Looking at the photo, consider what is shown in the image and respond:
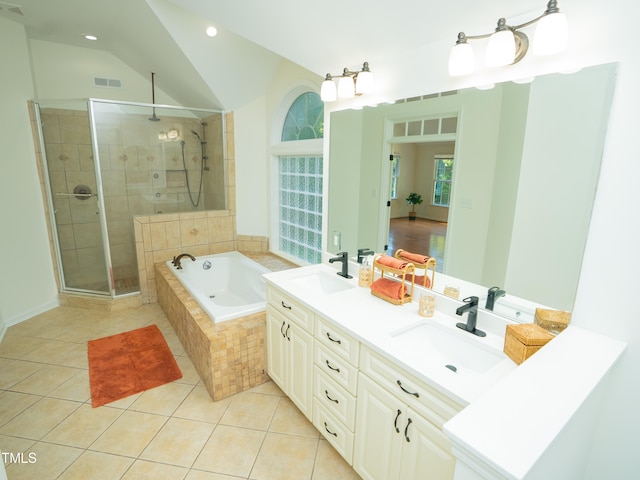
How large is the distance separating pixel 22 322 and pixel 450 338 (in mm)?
3860

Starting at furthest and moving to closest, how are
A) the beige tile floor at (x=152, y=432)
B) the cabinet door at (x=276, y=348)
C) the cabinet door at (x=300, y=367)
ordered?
the cabinet door at (x=276, y=348) < the cabinet door at (x=300, y=367) < the beige tile floor at (x=152, y=432)

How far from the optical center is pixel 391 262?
6.03ft

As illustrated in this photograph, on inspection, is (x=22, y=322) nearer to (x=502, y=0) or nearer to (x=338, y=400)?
(x=338, y=400)

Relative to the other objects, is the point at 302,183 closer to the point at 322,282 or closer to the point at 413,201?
the point at 322,282

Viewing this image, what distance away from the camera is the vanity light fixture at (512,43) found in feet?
3.60

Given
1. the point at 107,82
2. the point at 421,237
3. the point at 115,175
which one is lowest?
the point at 421,237

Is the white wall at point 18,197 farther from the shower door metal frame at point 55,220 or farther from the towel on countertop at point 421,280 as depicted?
the towel on countertop at point 421,280

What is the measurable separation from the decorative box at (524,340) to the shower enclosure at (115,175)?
3493 millimetres

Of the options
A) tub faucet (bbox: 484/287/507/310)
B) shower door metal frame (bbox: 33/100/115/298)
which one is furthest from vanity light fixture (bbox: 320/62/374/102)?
shower door metal frame (bbox: 33/100/115/298)

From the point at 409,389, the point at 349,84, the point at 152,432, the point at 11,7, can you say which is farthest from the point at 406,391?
the point at 11,7

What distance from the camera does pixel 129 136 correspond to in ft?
11.8

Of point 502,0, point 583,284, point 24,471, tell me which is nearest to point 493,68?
point 502,0

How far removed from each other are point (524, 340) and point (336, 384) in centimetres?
87

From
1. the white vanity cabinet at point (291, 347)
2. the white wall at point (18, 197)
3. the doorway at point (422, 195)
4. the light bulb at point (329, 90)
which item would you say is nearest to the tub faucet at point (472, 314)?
the doorway at point (422, 195)
